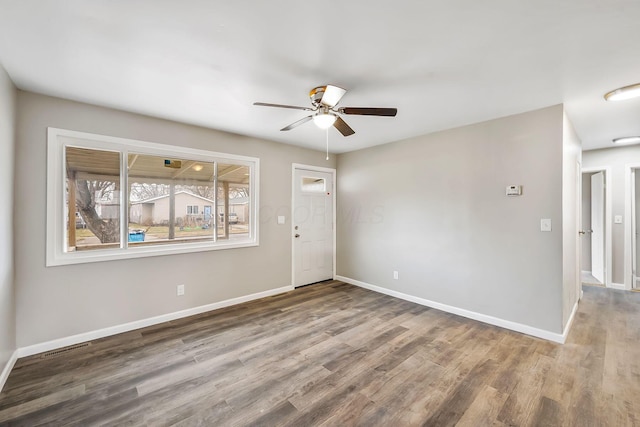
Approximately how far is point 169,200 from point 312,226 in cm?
237

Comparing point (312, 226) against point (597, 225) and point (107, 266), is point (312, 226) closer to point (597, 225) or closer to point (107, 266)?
point (107, 266)

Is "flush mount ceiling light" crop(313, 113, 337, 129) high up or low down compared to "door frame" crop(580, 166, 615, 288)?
up

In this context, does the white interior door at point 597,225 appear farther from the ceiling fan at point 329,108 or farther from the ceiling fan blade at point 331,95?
the ceiling fan blade at point 331,95

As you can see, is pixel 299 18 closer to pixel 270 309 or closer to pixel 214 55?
pixel 214 55

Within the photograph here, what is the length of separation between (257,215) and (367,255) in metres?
2.01

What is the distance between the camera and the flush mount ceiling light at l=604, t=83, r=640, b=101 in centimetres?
230

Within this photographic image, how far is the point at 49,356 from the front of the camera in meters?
2.47

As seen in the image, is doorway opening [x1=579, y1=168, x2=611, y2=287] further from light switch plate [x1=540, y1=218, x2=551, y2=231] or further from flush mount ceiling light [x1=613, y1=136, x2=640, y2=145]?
light switch plate [x1=540, y1=218, x2=551, y2=231]

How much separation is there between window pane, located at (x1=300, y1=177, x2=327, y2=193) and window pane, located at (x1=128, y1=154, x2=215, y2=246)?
159 centimetres

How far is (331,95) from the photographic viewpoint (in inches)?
86.0

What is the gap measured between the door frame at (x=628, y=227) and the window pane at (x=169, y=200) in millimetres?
Result: 6575

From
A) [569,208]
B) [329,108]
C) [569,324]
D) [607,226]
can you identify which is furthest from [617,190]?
[329,108]

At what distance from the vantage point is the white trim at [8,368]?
2.06 metres

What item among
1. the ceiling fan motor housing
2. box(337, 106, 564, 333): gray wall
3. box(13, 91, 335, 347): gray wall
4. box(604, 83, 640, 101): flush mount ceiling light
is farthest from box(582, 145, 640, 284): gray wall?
box(13, 91, 335, 347): gray wall
